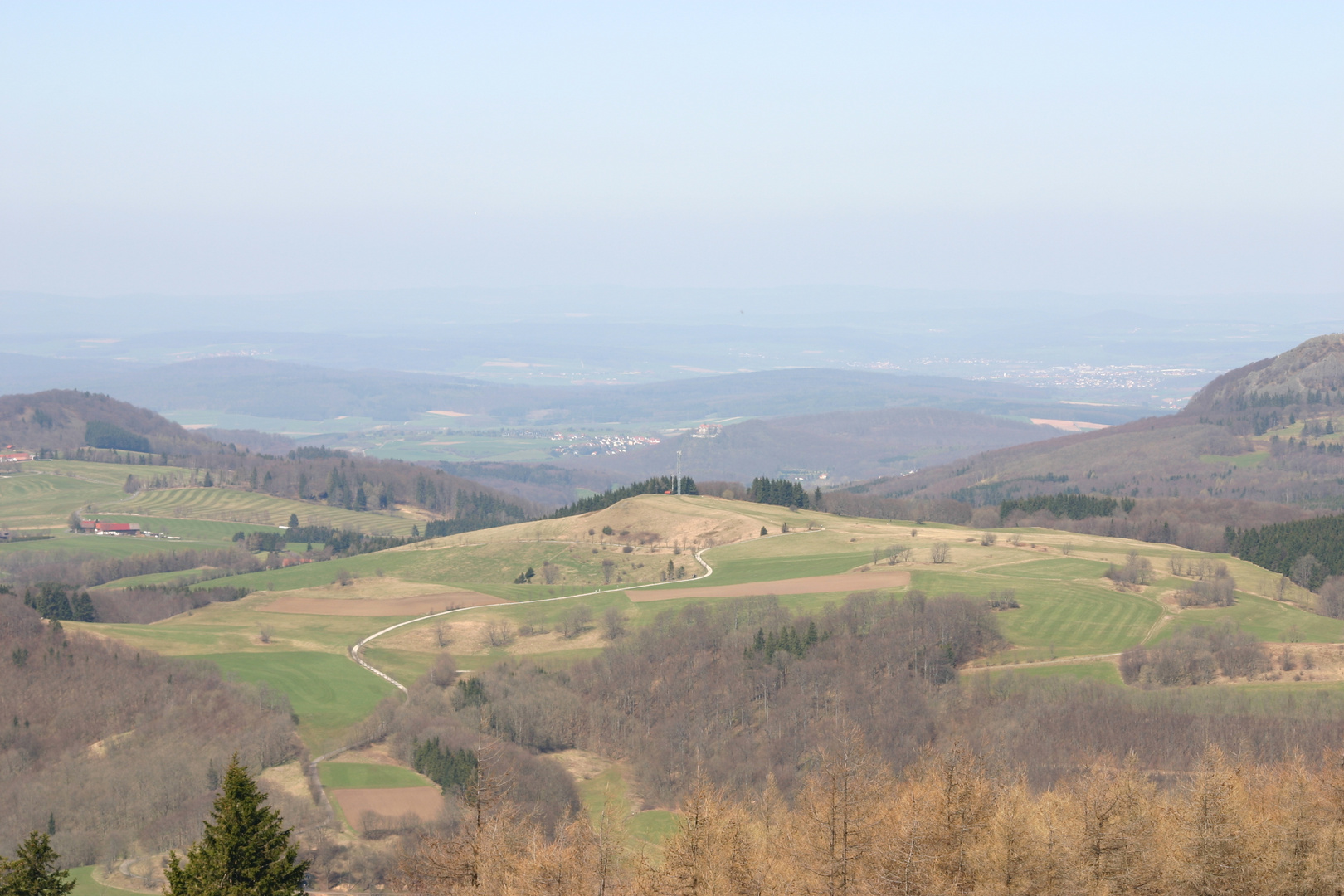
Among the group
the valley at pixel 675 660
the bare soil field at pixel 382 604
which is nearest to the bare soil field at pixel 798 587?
the valley at pixel 675 660

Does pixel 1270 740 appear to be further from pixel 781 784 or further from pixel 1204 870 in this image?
pixel 1204 870

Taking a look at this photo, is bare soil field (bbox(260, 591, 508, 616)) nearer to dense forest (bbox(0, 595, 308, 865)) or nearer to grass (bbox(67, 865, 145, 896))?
dense forest (bbox(0, 595, 308, 865))

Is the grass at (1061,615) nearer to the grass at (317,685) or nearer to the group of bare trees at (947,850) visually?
the grass at (317,685)

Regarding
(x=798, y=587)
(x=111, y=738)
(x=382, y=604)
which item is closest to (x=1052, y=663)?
(x=798, y=587)

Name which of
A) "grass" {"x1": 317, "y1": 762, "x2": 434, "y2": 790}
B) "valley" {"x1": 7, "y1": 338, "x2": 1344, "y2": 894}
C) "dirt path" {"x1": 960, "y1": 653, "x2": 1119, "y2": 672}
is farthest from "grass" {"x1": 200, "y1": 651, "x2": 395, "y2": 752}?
"dirt path" {"x1": 960, "y1": 653, "x2": 1119, "y2": 672}

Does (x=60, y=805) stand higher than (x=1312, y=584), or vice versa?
(x=1312, y=584)

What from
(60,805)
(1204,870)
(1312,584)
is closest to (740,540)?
(1312,584)

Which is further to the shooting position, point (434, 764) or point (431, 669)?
point (431, 669)
